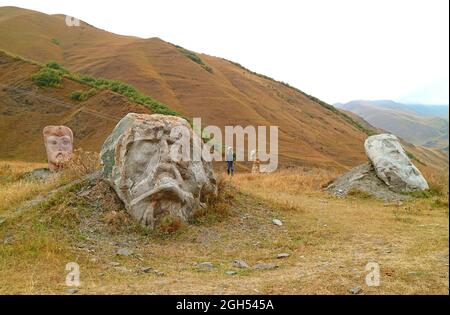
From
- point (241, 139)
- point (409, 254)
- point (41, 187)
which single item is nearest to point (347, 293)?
point (409, 254)

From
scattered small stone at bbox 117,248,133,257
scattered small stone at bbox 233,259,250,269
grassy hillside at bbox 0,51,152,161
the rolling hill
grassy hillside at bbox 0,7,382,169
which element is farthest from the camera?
grassy hillside at bbox 0,7,382,169

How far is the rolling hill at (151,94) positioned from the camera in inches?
1284

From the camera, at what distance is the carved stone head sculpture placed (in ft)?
54.3

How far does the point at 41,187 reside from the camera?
35.6 feet

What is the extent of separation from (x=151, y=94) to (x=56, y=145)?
26.6 meters

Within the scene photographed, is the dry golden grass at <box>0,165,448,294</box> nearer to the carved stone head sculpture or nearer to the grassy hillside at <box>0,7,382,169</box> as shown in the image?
the carved stone head sculpture

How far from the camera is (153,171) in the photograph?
9.27 metres

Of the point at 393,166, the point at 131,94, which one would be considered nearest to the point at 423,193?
the point at 393,166

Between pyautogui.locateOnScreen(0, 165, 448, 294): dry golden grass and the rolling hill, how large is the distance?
20.6 meters

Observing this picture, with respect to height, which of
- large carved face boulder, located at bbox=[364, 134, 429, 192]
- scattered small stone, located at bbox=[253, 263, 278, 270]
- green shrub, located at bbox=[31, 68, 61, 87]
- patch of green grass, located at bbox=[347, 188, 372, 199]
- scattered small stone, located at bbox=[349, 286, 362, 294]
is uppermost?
green shrub, located at bbox=[31, 68, 61, 87]

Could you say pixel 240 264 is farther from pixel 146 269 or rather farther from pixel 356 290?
pixel 356 290

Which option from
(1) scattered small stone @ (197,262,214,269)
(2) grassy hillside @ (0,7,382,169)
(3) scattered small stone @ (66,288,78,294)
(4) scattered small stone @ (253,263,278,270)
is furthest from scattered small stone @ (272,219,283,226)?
(2) grassy hillside @ (0,7,382,169)

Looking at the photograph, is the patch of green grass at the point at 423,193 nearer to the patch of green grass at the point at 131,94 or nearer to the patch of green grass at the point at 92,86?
the patch of green grass at the point at 131,94

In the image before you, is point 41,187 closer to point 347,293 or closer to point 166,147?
point 166,147
